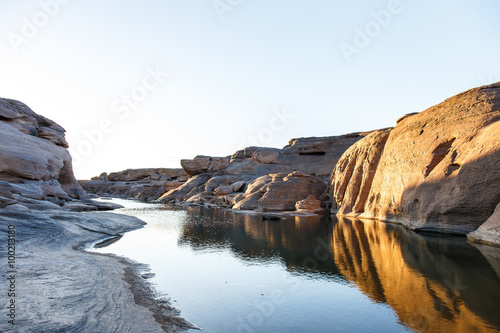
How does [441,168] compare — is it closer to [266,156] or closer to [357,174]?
[357,174]

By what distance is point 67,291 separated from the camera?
7.77m

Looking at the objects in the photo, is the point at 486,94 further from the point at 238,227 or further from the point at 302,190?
the point at 302,190

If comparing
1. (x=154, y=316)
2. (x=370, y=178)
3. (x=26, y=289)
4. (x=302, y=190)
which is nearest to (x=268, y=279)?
(x=154, y=316)

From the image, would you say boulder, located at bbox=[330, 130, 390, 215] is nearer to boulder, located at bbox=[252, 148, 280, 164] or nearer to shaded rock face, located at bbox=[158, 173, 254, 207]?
shaded rock face, located at bbox=[158, 173, 254, 207]

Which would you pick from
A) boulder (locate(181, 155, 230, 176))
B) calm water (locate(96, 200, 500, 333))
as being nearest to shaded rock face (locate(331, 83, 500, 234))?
calm water (locate(96, 200, 500, 333))

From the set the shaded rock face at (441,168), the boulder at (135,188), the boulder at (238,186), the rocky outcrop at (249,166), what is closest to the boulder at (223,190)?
the rocky outcrop at (249,166)

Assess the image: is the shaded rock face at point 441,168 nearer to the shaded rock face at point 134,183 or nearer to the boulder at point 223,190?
the boulder at point 223,190

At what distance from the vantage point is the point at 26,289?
7.34 m

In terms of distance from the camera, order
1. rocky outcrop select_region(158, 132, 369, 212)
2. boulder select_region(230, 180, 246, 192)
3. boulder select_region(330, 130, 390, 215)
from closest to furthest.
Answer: boulder select_region(330, 130, 390, 215) → boulder select_region(230, 180, 246, 192) → rocky outcrop select_region(158, 132, 369, 212)

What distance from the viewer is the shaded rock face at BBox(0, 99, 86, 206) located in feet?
94.6

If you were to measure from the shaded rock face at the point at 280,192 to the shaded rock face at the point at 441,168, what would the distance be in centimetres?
981

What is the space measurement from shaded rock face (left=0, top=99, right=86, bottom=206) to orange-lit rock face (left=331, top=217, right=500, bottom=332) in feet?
65.2

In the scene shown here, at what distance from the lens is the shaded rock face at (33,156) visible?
2884 cm

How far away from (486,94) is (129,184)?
3429 inches
